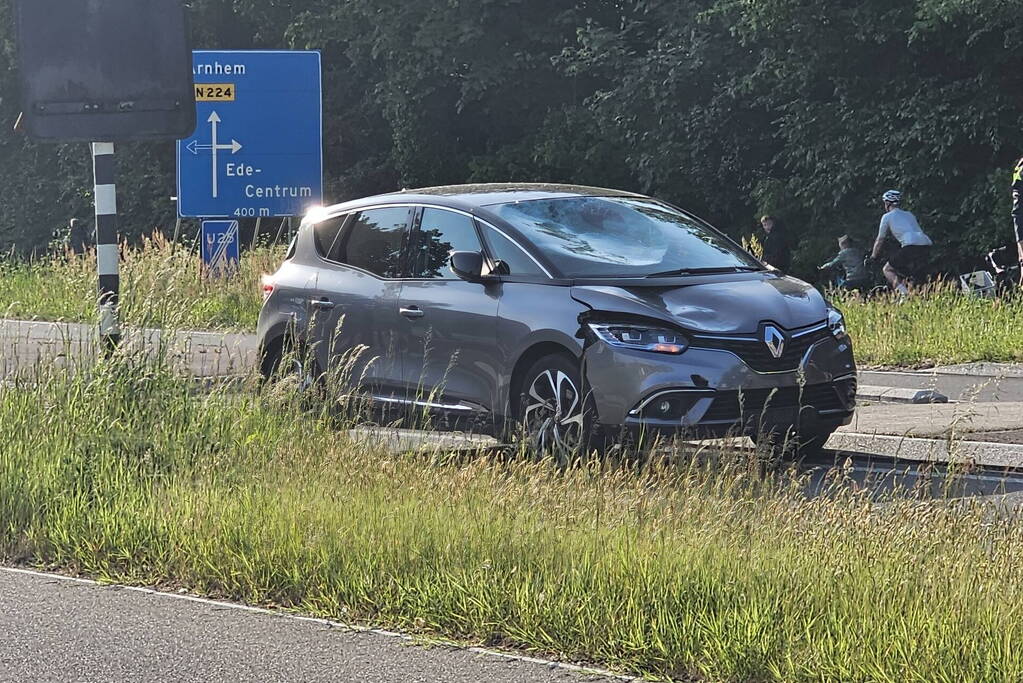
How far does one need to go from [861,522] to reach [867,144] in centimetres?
2508

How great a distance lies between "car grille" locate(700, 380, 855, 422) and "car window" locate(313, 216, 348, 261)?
9.81 ft

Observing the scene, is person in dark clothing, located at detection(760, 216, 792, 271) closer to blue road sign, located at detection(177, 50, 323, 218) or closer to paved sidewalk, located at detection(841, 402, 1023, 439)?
blue road sign, located at detection(177, 50, 323, 218)

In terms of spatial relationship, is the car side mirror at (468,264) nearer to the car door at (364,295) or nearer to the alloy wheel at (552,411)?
the car door at (364,295)

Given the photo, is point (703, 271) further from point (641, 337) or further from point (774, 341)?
point (641, 337)

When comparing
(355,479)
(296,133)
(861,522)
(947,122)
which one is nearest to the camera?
(861,522)

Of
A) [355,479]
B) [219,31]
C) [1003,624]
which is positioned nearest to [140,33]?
[355,479]

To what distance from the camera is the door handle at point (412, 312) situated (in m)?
9.88

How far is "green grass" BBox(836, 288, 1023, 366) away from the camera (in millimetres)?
15523

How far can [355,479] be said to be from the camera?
7.38 meters

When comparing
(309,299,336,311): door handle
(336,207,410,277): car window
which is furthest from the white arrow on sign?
(309,299,336,311): door handle

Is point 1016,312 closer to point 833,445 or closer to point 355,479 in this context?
point 833,445

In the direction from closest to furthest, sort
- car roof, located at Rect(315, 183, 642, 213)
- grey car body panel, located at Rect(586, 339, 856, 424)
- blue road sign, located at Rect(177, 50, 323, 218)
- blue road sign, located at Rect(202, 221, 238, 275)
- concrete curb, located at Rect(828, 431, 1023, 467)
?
1. grey car body panel, located at Rect(586, 339, 856, 424)
2. concrete curb, located at Rect(828, 431, 1023, 467)
3. car roof, located at Rect(315, 183, 642, 213)
4. blue road sign, located at Rect(177, 50, 323, 218)
5. blue road sign, located at Rect(202, 221, 238, 275)

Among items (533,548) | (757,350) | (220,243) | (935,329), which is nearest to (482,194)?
(757,350)

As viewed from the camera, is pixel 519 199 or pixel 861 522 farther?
pixel 519 199
